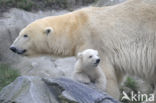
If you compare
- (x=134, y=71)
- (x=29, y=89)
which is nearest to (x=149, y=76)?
(x=134, y=71)

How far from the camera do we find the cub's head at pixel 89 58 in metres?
6.04

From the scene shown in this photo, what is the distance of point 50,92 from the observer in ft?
18.0

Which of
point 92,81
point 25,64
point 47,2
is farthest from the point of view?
point 47,2

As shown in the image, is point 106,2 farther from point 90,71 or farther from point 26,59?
point 90,71

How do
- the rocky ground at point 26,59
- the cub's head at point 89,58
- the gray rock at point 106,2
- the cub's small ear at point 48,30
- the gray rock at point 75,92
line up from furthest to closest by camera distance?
the gray rock at point 106,2 → the rocky ground at point 26,59 → the cub's small ear at point 48,30 → the cub's head at point 89,58 → the gray rock at point 75,92

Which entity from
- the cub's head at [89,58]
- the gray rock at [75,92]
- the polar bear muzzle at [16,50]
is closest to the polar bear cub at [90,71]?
the cub's head at [89,58]

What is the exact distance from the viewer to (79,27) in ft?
22.8

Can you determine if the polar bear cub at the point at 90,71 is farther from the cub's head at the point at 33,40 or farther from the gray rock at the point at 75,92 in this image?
the cub's head at the point at 33,40

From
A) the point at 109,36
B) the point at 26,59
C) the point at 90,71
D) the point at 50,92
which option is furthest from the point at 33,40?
the point at 26,59

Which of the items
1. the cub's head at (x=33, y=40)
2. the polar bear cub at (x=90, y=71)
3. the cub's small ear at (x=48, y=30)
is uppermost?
the cub's small ear at (x=48, y=30)

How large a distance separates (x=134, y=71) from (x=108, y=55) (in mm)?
641

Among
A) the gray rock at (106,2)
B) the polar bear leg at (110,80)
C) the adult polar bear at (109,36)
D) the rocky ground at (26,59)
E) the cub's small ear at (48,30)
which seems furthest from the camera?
the gray rock at (106,2)

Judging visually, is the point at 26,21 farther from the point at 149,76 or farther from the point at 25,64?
the point at 149,76

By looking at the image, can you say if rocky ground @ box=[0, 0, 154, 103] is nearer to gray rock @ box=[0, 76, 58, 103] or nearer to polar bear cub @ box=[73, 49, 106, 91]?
polar bear cub @ box=[73, 49, 106, 91]
